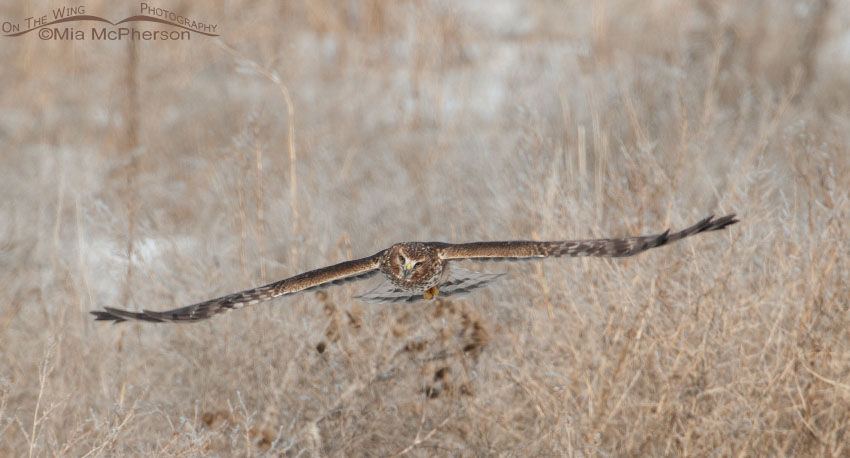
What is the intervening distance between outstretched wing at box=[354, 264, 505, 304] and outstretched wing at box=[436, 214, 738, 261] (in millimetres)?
304

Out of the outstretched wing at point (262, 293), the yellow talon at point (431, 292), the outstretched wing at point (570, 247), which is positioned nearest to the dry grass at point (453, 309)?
the yellow talon at point (431, 292)

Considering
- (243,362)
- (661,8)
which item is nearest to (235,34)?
(661,8)

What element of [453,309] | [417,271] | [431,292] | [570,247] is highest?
[570,247]

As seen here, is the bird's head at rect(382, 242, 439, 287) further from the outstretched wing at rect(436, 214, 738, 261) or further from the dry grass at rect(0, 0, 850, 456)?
the dry grass at rect(0, 0, 850, 456)

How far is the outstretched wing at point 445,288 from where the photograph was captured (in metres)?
3.98

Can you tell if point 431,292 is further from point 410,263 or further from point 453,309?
point 453,309

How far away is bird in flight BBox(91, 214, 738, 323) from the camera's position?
10.2ft

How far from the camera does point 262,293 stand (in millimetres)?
3451

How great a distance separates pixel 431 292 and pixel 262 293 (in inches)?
35.8

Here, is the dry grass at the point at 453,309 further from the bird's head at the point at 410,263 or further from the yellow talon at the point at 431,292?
the bird's head at the point at 410,263

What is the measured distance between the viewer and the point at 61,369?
14.5ft

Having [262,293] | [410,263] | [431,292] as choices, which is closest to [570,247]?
[410,263]

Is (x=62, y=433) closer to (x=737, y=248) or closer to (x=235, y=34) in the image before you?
(x=737, y=248)

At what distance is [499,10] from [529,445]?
8.11 m
